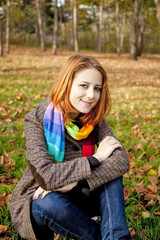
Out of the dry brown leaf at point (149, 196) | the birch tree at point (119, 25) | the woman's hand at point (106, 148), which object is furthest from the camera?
the birch tree at point (119, 25)

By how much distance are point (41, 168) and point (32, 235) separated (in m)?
0.42

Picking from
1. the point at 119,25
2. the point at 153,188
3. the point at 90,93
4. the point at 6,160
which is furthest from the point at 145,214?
the point at 119,25

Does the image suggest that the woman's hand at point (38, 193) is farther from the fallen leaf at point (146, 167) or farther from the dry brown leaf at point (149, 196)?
the fallen leaf at point (146, 167)

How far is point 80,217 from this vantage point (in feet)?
5.13

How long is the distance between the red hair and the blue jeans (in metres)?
0.54

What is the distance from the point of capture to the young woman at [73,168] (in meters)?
1.55

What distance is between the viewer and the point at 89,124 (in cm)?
193

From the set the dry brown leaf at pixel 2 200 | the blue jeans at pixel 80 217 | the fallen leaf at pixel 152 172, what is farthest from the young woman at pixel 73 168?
the fallen leaf at pixel 152 172

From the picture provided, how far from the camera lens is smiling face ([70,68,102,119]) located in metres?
1.78

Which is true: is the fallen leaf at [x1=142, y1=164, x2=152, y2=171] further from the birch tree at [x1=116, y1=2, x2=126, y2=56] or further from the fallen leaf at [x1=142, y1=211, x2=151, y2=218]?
the birch tree at [x1=116, y1=2, x2=126, y2=56]

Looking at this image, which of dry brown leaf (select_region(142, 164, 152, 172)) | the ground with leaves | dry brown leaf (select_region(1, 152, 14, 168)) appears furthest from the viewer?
dry brown leaf (select_region(142, 164, 152, 172))

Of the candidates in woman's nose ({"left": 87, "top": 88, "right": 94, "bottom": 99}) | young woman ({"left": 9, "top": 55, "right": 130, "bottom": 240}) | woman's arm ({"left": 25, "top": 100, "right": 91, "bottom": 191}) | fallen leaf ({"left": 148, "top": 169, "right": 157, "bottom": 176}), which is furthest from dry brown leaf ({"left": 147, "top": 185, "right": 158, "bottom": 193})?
woman's nose ({"left": 87, "top": 88, "right": 94, "bottom": 99})

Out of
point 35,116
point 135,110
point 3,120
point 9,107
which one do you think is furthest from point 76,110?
point 135,110

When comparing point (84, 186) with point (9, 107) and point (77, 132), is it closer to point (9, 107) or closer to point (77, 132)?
point (77, 132)
